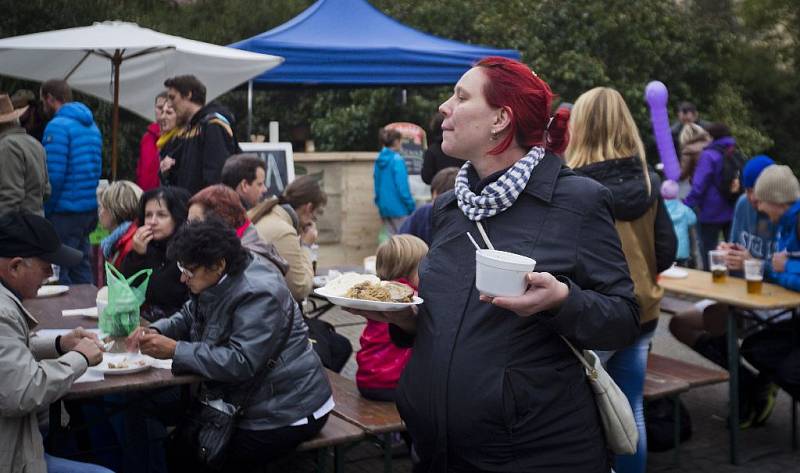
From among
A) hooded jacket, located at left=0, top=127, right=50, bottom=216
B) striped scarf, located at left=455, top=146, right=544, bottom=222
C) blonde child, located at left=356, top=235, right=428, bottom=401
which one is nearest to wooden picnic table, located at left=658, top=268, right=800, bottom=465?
blonde child, located at left=356, top=235, right=428, bottom=401

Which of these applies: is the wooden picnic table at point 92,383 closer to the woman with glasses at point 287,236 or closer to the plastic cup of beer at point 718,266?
the woman with glasses at point 287,236

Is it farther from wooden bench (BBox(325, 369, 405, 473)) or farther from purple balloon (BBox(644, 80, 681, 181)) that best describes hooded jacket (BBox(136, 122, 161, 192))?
purple balloon (BBox(644, 80, 681, 181))

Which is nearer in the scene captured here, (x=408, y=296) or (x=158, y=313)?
(x=408, y=296)

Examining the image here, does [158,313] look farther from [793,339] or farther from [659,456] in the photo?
[793,339]

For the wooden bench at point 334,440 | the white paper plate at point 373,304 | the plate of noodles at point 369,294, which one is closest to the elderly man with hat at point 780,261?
the wooden bench at point 334,440

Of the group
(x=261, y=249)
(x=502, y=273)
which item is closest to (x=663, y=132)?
(x=261, y=249)

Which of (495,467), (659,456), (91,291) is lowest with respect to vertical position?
(659,456)

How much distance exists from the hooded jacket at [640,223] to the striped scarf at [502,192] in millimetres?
1955

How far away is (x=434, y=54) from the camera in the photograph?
442 inches

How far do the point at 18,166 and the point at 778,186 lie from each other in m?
5.55

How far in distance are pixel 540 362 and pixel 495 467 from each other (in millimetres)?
289

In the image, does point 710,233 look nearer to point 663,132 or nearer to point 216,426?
point 663,132

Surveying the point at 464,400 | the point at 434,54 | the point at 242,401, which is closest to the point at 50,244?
the point at 242,401

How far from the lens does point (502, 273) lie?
212 cm
